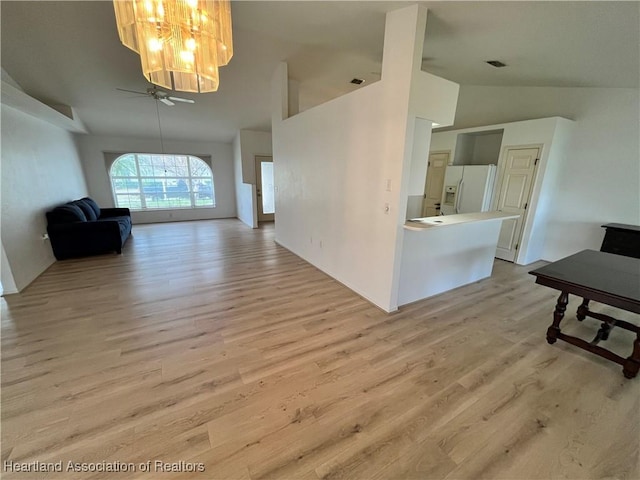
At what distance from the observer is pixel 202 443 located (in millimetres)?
1426

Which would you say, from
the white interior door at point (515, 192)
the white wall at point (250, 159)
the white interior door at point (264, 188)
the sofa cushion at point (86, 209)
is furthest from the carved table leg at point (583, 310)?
the sofa cushion at point (86, 209)

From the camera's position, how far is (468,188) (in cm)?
490

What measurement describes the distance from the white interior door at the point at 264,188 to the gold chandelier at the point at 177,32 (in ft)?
18.3

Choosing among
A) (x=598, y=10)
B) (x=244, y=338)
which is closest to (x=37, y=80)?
(x=244, y=338)

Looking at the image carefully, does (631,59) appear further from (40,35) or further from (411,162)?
(40,35)

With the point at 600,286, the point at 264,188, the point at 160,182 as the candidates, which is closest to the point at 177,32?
A: the point at 600,286

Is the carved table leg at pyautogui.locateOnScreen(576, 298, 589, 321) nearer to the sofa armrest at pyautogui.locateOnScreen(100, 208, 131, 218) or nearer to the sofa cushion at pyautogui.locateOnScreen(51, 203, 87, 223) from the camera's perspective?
the sofa cushion at pyautogui.locateOnScreen(51, 203, 87, 223)

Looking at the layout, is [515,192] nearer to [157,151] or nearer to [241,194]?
[241,194]

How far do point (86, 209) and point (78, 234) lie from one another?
1.20 m

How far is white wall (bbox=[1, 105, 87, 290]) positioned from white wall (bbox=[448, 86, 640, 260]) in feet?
23.4

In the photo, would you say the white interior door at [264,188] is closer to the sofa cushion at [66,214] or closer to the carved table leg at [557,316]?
the sofa cushion at [66,214]

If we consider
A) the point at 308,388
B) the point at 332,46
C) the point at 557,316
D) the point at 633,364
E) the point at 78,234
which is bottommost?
the point at 308,388

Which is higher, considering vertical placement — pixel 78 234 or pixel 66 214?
pixel 66 214

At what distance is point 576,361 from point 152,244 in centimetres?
669
